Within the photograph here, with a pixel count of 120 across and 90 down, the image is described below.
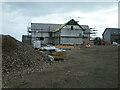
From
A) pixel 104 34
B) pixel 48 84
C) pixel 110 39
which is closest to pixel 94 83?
pixel 48 84

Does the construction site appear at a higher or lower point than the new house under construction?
lower

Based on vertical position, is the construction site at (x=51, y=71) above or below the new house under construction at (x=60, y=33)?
below

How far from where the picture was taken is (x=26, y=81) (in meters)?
6.73

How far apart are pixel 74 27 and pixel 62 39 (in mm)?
4626

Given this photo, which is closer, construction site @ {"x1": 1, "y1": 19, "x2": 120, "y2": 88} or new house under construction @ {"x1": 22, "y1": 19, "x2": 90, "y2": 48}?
construction site @ {"x1": 1, "y1": 19, "x2": 120, "y2": 88}

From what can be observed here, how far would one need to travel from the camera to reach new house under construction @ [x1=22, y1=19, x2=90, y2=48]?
37750 mm

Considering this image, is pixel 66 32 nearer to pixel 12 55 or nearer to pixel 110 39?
pixel 110 39

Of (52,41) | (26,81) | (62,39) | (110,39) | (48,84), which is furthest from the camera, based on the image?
(110,39)

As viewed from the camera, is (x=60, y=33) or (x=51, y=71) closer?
(x=51, y=71)

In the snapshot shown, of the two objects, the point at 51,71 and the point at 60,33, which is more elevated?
the point at 60,33

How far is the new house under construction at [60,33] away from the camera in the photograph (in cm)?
3775

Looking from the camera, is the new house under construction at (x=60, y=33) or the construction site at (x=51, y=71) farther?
the new house under construction at (x=60, y=33)

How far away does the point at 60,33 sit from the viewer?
123 feet

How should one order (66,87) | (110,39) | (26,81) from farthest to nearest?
1. (110,39)
2. (26,81)
3. (66,87)
